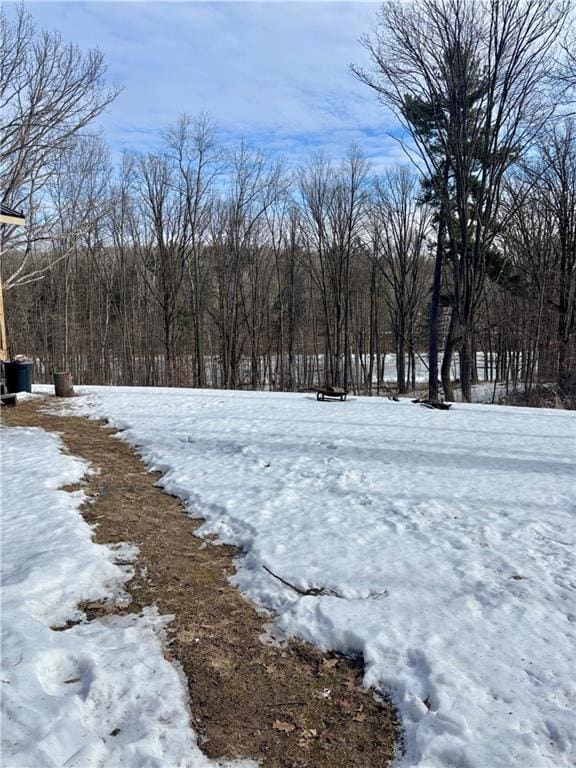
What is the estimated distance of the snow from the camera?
6.49 ft

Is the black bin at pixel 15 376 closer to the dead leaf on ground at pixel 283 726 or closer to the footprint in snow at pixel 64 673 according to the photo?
the footprint in snow at pixel 64 673

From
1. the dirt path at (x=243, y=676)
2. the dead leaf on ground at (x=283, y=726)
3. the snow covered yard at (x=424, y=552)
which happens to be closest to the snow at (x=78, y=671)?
the dirt path at (x=243, y=676)

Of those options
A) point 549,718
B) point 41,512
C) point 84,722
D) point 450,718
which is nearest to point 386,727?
point 450,718

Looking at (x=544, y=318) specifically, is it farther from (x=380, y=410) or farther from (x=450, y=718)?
(x=450, y=718)

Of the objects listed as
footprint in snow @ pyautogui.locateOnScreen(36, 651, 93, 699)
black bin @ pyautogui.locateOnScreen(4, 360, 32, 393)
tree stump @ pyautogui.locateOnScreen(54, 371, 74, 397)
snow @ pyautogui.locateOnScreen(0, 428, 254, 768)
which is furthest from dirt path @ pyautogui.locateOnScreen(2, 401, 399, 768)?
tree stump @ pyautogui.locateOnScreen(54, 371, 74, 397)

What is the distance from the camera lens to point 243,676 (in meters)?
2.54

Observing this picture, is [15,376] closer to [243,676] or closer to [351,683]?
[243,676]

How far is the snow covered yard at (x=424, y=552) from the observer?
89.6 inches

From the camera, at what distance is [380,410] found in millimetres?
10445

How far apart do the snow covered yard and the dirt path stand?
14 cm

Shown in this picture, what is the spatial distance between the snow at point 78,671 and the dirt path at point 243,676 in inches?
4.6

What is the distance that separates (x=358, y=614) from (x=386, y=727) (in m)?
0.80

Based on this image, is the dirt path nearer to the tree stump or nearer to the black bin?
the black bin

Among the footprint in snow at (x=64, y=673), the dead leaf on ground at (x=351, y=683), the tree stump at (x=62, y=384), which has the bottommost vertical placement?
the dead leaf on ground at (x=351, y=683)
